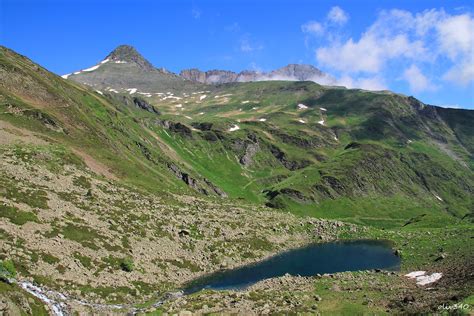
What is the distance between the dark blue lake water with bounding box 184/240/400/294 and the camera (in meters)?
82.0

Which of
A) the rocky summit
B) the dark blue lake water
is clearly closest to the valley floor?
the rocky summit

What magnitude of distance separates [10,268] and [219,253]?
163ft

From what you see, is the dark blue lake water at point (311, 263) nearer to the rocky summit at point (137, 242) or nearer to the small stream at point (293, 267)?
the small stream at point (293, 267)

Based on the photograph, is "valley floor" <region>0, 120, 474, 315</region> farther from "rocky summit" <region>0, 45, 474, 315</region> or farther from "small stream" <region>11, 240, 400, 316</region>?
"small stream" <region>11, 240, 400, 316</region>

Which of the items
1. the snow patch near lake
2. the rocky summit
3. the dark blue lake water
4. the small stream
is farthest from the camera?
the dark blue lake water

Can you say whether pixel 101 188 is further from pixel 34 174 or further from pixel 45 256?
pixel 45 256

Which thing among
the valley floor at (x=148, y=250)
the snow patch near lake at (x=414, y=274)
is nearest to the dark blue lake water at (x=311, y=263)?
the valley floor at (x=148, y=250)

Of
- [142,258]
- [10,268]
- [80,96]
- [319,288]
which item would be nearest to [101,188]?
[142,258]

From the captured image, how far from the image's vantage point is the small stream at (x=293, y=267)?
182 feet

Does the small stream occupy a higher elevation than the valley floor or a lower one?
lower

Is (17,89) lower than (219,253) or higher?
higher

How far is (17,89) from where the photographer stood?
464 ft

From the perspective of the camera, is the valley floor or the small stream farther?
the valley floor

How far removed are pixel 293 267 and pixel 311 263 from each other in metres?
7.27
